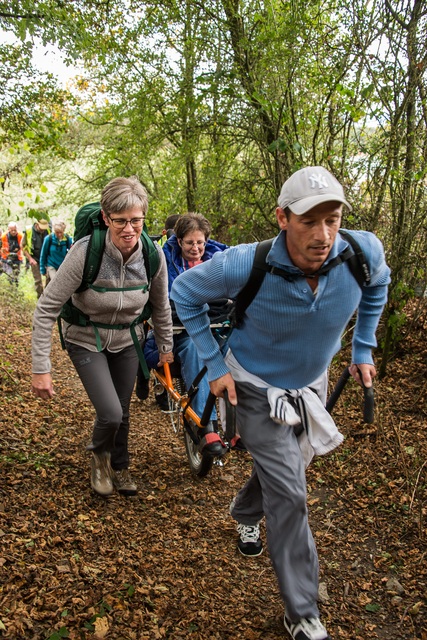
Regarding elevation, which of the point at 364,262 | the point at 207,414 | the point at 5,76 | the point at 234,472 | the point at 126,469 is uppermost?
the point at 5,76

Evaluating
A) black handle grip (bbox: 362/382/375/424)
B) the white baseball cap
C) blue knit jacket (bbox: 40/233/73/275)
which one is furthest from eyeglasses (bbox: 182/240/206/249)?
blue knit jacket (bbox: 40/233/73/275)

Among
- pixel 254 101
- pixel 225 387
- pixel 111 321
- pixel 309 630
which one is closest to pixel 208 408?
pixel 225 387

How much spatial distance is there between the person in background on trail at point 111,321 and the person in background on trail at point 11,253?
1113 cm

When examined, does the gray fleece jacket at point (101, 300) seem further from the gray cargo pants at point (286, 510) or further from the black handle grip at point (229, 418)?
the gray cargo pants at point (286, 510)

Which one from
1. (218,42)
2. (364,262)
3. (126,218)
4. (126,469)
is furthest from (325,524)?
(218,42)

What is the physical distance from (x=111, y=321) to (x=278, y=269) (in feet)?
5.21

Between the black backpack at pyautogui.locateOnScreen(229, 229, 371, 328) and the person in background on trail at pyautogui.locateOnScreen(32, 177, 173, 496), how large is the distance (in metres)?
1.10

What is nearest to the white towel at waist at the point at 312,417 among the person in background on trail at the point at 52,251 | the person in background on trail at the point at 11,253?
the person in background on trail at the point at 52,251

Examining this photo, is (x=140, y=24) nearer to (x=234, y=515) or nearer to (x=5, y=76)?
(x=5, y=76)

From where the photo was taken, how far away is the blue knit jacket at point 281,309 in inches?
98.3

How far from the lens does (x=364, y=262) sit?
259 cm

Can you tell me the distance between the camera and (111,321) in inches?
145

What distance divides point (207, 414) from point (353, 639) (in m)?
1.47

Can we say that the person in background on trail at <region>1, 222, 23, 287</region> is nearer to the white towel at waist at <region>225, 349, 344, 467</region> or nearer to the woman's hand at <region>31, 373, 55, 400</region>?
the woman's hand at <region>31, 373, 55, 400</region>
